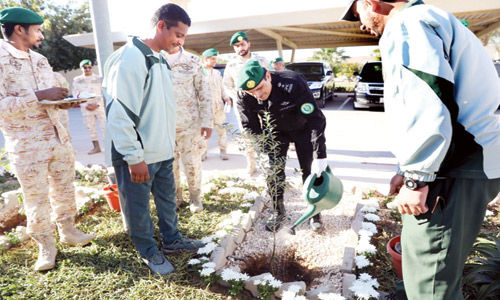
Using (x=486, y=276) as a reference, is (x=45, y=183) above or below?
above

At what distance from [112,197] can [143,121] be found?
5.21ft

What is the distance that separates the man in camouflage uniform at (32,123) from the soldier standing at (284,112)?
4.93ft

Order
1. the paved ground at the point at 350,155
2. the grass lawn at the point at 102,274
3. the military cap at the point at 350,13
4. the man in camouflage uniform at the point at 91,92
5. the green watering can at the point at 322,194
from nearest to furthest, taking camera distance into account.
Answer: the military cap at the point at 350,13 → the green watering can at the point at 322,194 → the grass lawn at the point at 102,274 → the paved ground at the point at 350,155 → the man in camouflage uniform at the point at 91,92

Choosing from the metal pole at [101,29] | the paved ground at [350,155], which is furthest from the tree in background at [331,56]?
the metal pole at [101,29]

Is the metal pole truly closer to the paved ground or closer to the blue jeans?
the blue jeans

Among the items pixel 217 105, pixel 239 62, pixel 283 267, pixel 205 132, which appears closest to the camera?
pixel 283 267

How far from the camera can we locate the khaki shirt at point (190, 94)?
3.38m

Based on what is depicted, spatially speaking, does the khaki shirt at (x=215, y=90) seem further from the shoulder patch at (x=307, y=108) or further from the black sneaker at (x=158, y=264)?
the black sneaker at (x=158, y=264)

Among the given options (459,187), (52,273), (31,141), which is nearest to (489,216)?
(459,187)

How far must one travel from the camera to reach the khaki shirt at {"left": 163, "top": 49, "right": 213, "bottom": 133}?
11.1 feet

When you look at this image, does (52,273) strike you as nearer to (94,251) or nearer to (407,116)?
(94,251)

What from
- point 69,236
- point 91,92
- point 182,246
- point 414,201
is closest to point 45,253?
point 69,236

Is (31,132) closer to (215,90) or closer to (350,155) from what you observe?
(215,90)

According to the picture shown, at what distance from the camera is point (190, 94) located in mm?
3453
